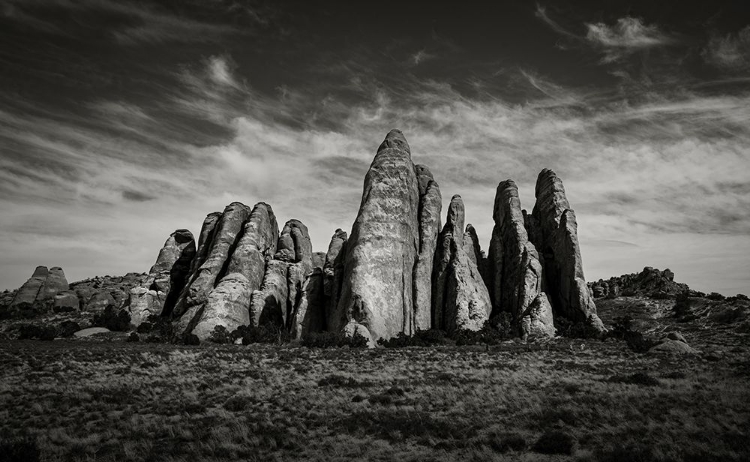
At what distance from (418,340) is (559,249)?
79.8 ft

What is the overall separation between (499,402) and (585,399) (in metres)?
3.27

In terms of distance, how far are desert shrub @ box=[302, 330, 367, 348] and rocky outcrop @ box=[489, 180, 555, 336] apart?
701 inches

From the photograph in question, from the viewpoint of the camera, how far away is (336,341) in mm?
37656

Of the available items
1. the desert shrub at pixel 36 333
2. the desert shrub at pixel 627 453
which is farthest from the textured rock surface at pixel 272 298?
the desert shrub at pixel 627 453

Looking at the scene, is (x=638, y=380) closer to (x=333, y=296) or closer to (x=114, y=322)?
(x=333, y=296)

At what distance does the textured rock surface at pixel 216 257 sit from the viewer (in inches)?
2058

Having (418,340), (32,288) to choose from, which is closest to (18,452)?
(418,340)

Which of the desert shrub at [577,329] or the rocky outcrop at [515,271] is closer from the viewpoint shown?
the desert shrub at [577,329]

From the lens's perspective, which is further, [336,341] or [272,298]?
[272,298]

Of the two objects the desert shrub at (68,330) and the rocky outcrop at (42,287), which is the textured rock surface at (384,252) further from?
the rocky outcrop at (42,287)

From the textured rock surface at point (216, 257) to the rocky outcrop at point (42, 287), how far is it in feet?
157

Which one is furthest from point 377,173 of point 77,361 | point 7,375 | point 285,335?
point 7,375

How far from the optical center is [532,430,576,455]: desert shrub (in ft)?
35.2

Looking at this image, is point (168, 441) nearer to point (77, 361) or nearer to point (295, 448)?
point (295, 448)
